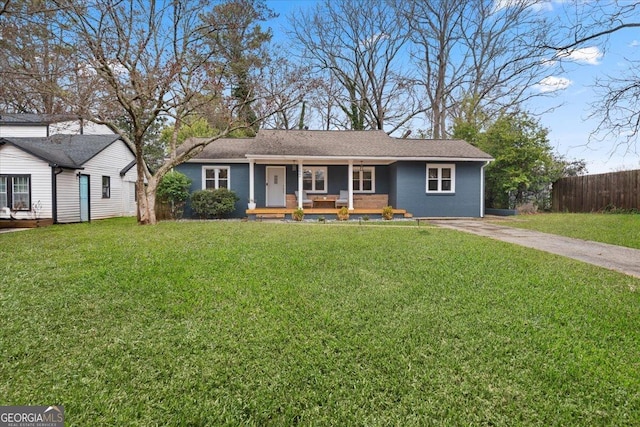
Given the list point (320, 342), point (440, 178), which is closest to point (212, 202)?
point (440, 178)

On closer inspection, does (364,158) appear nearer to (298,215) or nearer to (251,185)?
(298,215)

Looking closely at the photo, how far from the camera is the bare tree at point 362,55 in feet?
82.5

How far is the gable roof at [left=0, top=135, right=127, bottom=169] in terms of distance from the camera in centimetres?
1304

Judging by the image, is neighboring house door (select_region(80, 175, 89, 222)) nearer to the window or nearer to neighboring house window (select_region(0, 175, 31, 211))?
the window

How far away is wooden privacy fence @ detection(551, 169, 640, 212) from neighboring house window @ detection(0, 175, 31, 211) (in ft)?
87.0

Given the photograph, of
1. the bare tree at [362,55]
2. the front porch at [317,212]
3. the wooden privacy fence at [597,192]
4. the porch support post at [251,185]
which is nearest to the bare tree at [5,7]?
the porch support post at [251,185]

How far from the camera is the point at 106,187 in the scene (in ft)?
55.4

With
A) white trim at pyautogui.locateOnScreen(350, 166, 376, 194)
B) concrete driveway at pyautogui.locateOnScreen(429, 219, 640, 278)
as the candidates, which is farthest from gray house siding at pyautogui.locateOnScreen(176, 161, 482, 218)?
concrete driveway at pyautogui.locateOnScreen(429, 219, 640, 278)

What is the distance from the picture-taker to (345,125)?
2755 centimetres

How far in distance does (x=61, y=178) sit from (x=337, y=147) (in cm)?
1236

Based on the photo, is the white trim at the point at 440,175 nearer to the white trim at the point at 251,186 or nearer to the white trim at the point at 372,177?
the white trim at the point at 372,177

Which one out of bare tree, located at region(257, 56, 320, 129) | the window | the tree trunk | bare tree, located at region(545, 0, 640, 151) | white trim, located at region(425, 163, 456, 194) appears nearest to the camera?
bare tree, located at region(545, 0, 640, 151)

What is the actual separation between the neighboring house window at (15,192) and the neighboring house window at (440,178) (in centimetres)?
1767

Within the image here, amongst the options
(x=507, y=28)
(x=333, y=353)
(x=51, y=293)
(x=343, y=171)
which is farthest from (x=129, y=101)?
(x=507, y=28)
